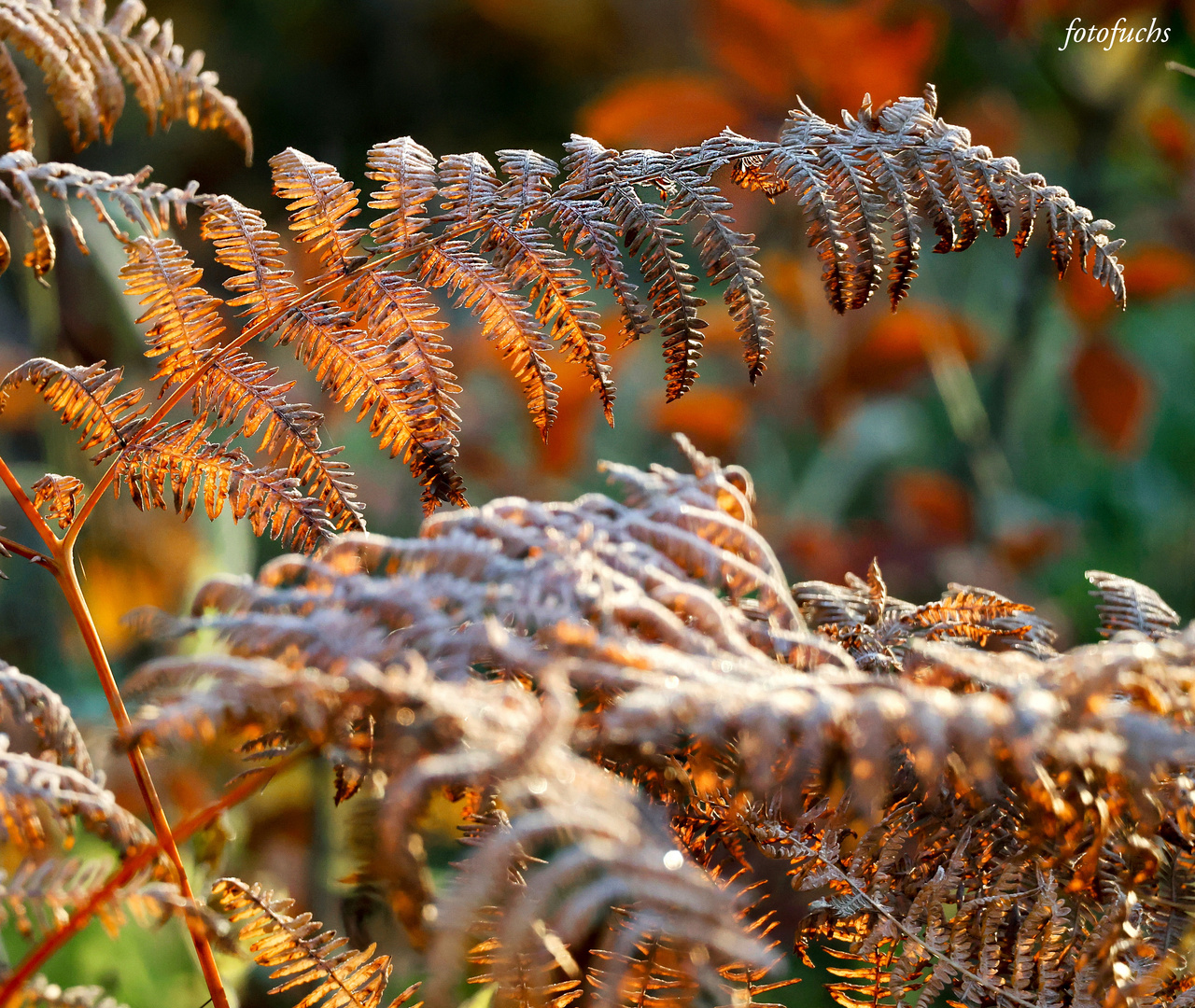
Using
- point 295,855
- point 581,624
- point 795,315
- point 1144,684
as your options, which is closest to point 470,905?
point 581,624

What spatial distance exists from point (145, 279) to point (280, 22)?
10.2 ft

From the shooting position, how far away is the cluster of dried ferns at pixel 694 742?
1.03 ft

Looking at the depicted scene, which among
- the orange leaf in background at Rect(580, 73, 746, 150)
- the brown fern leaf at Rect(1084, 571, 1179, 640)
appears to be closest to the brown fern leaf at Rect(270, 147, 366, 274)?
the brown fern leaf at Rect(1084, 571, 1179, 640)

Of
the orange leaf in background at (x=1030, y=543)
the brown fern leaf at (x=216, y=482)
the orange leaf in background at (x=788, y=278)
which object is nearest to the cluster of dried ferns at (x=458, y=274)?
the brown fern leaf at (x=216, y=482)

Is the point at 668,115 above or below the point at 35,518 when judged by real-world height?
above

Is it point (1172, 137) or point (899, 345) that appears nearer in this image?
point (1172, 137)

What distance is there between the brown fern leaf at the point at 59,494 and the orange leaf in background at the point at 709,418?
196 cm

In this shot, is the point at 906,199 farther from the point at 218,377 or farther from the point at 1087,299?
the point at 1087,299

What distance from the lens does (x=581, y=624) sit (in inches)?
14.7

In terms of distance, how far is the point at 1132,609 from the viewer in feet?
1.94

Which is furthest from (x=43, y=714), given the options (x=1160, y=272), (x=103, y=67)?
(x=1160, y=272)

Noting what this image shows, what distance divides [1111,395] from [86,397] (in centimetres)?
243

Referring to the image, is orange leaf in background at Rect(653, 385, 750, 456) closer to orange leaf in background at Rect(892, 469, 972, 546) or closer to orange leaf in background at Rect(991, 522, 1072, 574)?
orange leaf in background at Rect(892, 469, 972, 546)

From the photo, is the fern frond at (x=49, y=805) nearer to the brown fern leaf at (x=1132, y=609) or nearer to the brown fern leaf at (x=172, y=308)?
the brown fern leaf at (x=172, y=308)
